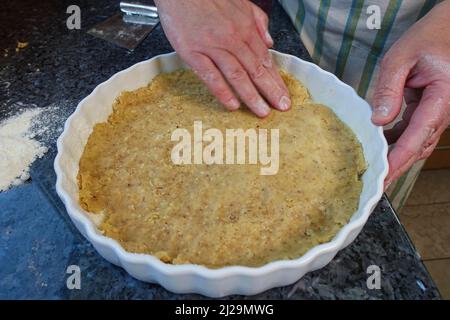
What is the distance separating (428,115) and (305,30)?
1.81 feet

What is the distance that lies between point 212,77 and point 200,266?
16.0 inches

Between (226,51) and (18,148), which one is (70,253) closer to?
(18,148)

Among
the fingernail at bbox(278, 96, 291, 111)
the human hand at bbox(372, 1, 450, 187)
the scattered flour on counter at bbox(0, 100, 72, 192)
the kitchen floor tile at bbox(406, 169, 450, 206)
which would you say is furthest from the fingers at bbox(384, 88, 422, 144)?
the kitchen floor tile at bbox(406, 169, 450, 206)

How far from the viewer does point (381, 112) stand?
0.79 m

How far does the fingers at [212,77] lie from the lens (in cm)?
86

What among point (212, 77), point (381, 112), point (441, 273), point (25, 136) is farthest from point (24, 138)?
point (441, 273)

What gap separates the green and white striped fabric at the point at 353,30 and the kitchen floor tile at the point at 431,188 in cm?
57

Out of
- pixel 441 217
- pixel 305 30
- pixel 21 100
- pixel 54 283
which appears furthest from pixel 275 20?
pixel 441 217

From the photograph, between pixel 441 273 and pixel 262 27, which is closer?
pixel 262 27

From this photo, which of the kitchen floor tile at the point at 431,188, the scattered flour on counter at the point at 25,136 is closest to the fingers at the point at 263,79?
the scattered flour on counter at the point at 25,136

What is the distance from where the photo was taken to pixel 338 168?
80 centimetres

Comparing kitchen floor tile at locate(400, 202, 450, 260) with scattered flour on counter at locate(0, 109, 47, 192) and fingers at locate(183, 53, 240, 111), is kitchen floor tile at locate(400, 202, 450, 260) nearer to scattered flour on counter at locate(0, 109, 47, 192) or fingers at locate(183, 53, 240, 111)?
fingers at locate(183, 53, 240, 111)

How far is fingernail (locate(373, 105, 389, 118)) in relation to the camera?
79 centimetres

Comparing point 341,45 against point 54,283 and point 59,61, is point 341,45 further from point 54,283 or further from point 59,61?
point 54,283
